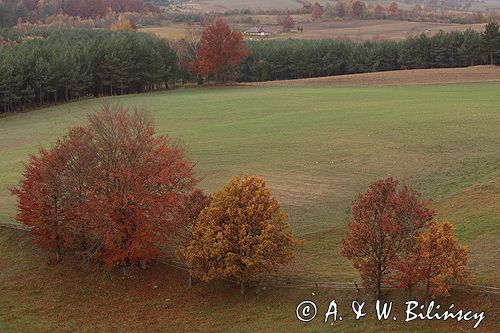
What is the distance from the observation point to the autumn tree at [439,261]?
26.6 metres

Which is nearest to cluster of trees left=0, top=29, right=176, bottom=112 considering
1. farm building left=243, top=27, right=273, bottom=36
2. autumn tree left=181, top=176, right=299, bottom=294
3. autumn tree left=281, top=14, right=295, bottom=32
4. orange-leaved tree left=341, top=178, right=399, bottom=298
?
farm building left=243, top=27, right=273, bottom=36

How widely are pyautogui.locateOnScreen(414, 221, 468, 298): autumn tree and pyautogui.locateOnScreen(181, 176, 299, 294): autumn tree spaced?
8.23 meters

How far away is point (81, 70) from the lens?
105688 millimetres

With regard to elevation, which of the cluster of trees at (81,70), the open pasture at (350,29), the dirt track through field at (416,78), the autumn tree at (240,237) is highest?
the open pasture at (350,29)

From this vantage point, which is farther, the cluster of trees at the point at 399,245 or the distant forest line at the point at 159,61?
the distant forest line at the point at 159,61

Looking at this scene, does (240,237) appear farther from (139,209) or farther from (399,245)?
(399,245)

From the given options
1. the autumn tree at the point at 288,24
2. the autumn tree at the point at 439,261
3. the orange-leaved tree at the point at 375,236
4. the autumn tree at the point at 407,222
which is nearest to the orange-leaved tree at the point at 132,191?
the orange-leaved tree at the point at 375,236

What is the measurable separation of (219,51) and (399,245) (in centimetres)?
9225

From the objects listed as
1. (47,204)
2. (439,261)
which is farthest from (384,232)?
(47,204)

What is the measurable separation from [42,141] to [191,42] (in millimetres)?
64950

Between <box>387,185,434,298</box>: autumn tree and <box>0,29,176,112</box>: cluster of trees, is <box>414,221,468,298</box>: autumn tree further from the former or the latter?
<box>0,29,176,112</box>: cluster of trees

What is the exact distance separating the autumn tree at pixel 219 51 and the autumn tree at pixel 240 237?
8481 centimetres

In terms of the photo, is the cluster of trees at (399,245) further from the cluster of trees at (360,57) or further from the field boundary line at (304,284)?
the cluster of trees at (360,57)

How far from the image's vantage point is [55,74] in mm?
98375
